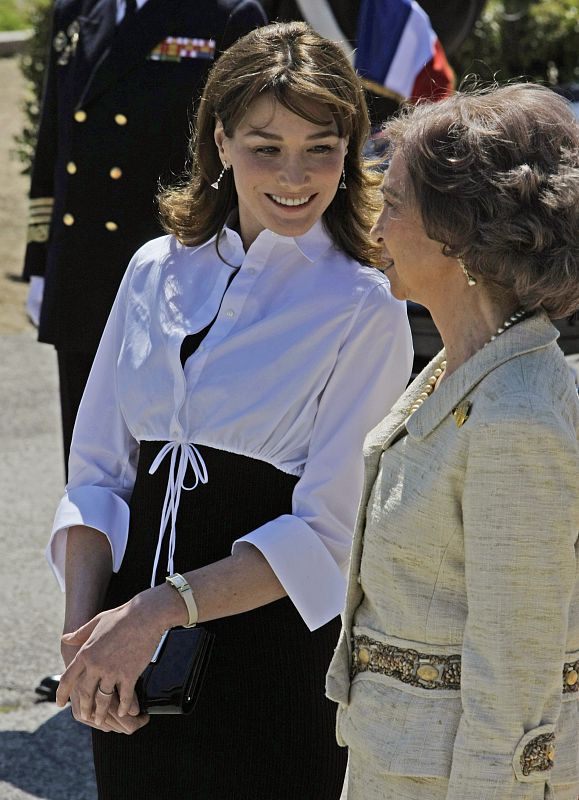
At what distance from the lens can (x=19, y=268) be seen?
9.02 metres

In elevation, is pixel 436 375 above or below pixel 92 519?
above

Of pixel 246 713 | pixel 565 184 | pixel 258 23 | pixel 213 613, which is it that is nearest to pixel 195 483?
pixel 213 613

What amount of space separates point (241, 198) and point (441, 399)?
2.42 feet

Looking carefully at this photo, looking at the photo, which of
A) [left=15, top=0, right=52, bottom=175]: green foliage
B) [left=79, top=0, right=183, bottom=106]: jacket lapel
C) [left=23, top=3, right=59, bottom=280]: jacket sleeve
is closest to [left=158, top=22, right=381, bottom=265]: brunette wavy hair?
[left=79, top=0, right=183, bottom=106]: jacket lapel

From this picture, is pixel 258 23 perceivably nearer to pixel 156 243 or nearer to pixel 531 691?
pixel 156 243

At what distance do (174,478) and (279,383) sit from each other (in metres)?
0.24

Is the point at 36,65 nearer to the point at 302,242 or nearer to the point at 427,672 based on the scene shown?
the point at 302,242

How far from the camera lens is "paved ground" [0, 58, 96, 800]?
3.37m

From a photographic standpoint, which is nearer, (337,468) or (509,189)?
(509,189)

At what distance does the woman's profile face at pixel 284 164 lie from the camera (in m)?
2.14

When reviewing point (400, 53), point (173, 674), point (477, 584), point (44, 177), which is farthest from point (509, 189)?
point (400, 53)

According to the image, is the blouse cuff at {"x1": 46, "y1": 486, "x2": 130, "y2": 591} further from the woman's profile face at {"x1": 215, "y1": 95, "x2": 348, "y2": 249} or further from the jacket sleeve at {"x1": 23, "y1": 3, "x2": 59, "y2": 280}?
the jacket sleeve at {"x1": 23, "y1": 3, "x2": 59, "y2": 280}

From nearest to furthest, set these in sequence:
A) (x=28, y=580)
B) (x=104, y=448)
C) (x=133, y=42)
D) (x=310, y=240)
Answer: (x=310, y=240)
(x=104, y=448)
(x=133, y=42)
(x=28, y=580)

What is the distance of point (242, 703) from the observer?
2127 millimetres
